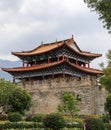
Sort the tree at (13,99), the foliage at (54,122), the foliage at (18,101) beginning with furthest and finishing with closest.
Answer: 1. the tree at (13,99)
2. the foliage at (18,101)
3. the foliage at (54,122)

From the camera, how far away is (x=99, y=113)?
144 feet

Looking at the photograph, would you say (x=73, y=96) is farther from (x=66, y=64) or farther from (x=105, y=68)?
(x=66, y=64)

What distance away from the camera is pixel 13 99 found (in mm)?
38719

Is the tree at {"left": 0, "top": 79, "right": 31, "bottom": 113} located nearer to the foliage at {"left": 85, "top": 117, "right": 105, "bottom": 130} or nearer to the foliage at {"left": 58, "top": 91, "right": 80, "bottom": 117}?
the foliage at {"left": 58, "top": 91, "right": 80, "bottom": 117}

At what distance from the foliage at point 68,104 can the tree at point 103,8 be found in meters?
21.7

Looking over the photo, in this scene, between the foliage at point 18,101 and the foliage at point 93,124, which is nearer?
the foliage at point 93,124

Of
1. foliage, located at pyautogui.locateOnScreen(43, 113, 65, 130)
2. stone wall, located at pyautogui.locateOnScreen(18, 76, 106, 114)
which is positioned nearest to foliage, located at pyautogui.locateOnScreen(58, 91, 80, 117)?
stone wall, located at pyautogui.locateOnScreen(18, 76, 106, 114)

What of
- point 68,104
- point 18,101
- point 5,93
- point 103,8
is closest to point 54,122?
point 103,8

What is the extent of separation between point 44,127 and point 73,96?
1822 centimetres

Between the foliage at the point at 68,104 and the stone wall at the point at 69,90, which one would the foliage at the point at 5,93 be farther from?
the foliage at the point at 68,104

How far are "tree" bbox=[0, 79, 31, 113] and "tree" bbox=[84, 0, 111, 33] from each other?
2064 centimetres

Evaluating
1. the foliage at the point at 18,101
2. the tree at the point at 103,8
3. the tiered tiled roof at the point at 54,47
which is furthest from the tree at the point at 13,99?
the tree at the point at 103,8

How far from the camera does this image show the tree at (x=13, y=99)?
3862 cm

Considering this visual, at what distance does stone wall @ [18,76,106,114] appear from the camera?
143 ft
